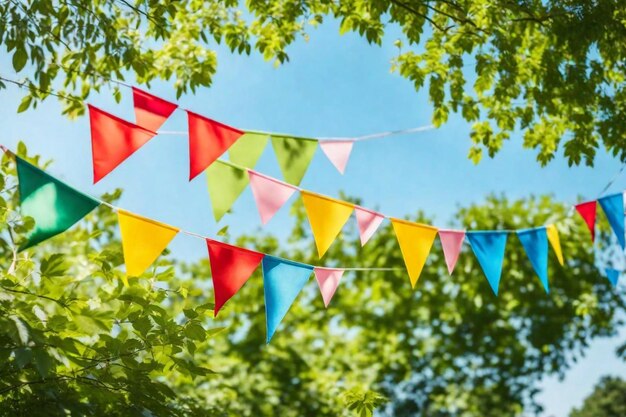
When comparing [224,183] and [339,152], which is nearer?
[224,183]

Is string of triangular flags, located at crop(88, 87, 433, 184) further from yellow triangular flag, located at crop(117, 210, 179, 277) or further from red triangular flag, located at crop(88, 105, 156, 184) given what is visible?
yellow triangular flag, located at crop(117, 210, 179, 277)

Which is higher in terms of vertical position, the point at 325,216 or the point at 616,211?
the point at 616,211

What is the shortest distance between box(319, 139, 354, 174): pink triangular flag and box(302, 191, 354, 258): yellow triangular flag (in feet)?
1.03

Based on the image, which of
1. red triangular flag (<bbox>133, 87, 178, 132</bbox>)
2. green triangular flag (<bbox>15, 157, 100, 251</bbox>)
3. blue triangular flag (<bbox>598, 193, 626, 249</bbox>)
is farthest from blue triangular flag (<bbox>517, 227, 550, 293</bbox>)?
green triangular flag (<bbox>15, 157, 100, 251</bbox>)

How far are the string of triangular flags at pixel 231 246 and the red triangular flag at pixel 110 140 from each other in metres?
0.31

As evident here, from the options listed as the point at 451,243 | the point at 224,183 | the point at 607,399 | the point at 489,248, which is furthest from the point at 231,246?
the point at 607,399

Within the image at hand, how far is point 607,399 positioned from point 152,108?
33.9 meters

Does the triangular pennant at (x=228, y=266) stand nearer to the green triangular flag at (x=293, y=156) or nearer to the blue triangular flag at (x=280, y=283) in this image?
the blue triangular flag at (x=280, y=283)

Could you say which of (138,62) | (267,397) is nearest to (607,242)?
(267,397)

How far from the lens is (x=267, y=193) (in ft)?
12.8

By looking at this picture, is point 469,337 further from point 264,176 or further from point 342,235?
point 264,176

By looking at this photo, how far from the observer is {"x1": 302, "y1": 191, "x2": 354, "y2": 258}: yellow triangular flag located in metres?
4.07

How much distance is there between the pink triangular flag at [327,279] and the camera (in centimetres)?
429

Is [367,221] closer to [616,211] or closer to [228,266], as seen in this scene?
[228,266]
